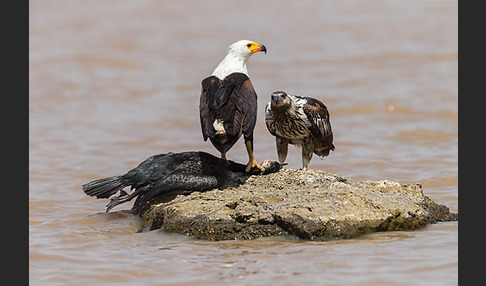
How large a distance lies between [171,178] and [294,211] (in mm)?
1448

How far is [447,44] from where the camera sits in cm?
1883

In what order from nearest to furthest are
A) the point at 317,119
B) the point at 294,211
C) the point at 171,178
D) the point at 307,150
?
the point at 294,211 → the point at 171,178 → the point at 317,119 → the point at 307,150

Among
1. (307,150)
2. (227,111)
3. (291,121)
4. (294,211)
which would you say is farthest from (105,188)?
(307,150)

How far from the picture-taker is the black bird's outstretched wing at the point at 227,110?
816cm

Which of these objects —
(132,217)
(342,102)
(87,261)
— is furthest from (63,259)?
(342,102)

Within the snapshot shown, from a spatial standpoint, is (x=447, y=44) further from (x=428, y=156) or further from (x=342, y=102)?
(x=428, y=156)

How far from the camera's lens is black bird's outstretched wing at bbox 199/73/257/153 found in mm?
8164

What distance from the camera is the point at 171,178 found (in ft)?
26.5

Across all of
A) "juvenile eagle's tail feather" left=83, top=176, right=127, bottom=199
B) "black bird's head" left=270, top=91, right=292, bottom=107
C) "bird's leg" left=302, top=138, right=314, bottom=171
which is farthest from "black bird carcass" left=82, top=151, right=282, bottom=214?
"bird's leg" left=302, top=138, right=314, bottom=171

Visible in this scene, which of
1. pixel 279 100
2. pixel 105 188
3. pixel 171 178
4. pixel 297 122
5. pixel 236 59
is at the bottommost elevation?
pixel 105 188

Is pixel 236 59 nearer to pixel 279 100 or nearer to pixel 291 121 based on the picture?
pixel 279 100

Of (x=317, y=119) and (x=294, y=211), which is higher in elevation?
(x=317, y=119)

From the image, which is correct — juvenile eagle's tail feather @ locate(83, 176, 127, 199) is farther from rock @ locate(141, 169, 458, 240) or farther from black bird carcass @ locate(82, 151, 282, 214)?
rock @ locate(141, 169, 458, 240)

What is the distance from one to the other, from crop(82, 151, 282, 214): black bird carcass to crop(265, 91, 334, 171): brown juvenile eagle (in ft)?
3.34
